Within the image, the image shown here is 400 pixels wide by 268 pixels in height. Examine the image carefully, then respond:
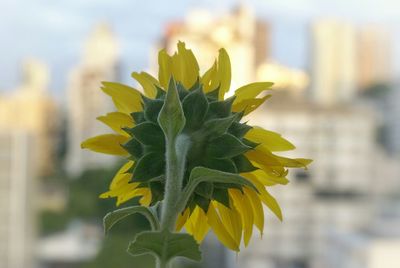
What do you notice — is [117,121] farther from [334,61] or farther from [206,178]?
[334,61]

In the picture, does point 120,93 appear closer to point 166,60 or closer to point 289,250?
point 166,60

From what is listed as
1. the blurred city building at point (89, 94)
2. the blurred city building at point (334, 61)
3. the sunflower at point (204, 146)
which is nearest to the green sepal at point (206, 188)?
the sunflower at point (204, 146)

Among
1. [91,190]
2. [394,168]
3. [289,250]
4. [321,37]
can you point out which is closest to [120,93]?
[289,250]

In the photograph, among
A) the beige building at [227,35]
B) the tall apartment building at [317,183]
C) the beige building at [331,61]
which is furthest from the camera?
the beige building at [331,61]

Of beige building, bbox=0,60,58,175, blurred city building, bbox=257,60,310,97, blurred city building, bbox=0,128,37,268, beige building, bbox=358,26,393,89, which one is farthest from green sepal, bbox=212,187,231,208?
beige building, bbox=358,26,393,89

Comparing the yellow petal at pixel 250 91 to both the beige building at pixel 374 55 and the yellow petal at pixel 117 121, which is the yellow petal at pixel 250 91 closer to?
the yellow petal at pixel 117 121
